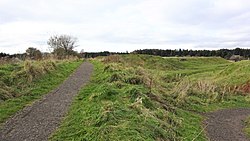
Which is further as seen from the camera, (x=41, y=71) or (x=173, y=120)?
(x=41, y=71)

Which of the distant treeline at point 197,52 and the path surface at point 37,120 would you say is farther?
the distant treeline at point 197,52

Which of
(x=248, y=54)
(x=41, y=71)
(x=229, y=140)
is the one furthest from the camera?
(x=248, y=54)

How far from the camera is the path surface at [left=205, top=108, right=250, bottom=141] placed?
13275 millimetres

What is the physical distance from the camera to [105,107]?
400 inches

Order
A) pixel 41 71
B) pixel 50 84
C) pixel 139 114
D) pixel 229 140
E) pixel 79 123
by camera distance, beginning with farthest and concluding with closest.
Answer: pixel 41 71 < pixel 50 84 < pixel 229 140 < pixel 139 114 < pixel 79 123

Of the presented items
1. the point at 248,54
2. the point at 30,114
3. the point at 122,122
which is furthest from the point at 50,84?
the point at 248,54

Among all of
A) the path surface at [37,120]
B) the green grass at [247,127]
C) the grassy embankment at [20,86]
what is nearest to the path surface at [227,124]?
the green grass at [247,127]

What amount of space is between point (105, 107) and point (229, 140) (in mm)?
5592

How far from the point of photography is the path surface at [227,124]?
13.3m

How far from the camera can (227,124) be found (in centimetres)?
1594

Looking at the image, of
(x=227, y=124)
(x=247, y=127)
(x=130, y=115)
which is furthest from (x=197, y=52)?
(x=130, y=115)

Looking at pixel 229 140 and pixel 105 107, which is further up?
pixel 105 107

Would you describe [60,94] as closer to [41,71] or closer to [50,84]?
[50,84]

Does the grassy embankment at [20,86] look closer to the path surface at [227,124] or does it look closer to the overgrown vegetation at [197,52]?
the path surface at [227,124]
